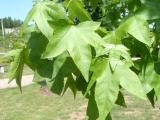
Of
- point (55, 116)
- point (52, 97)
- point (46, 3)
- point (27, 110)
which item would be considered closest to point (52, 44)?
point (46, 3)

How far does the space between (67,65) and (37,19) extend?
0.15 m

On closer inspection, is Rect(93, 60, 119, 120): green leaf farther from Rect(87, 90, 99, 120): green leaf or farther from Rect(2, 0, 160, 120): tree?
Rect(87, 90, 99, 120): green leaf

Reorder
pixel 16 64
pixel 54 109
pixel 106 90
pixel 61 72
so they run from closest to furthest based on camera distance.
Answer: pixel 106 90
pixel 61 72
pixel 16 64
pixel 54 109

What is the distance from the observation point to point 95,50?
3.42 feet

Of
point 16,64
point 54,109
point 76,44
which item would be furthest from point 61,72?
point 54,109

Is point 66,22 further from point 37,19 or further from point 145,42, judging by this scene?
point 145,42

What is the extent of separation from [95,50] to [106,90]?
0.13 m

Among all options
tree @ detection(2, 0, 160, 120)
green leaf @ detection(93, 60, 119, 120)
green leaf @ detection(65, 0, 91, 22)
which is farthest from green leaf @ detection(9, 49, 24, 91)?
green leaf @ detection(93, 60, 119, 120)

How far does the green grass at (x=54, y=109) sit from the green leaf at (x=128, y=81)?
606 centimetres

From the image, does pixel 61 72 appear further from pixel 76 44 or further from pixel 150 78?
pixel 150 78

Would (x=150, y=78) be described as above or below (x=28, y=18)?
below

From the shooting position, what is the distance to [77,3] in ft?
3.63

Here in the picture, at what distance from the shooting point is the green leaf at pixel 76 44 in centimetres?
100

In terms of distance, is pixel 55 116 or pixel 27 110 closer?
pixel 55 116
